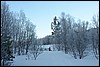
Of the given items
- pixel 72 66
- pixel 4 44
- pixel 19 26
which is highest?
pixel 19 26

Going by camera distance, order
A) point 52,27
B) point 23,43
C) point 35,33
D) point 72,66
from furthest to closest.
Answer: point 52,27, point 35,33, point 23,43, point 72,66

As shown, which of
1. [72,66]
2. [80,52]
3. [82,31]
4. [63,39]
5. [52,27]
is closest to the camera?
[72,66]

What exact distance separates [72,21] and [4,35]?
1332 inches

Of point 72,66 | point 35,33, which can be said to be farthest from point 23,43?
point 72,66

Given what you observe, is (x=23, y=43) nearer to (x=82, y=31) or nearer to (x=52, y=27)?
(x=82, y=31)

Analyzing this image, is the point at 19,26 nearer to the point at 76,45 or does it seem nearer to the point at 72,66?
the point at 76,45

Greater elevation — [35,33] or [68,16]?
[68,16]

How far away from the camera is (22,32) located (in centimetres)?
4331

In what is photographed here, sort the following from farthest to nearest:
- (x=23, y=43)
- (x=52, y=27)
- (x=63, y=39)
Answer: (x=52, y=27) < (x=63, y=39) < (x=23, y=43)

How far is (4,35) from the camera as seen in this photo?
50.7ft

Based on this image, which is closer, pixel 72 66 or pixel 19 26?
pixel 72 66

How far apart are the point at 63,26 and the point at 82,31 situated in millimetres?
20195

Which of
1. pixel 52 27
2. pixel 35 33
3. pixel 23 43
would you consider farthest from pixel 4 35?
pixel 52 27

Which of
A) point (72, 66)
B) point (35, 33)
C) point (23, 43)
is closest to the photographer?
point (72, 66)
